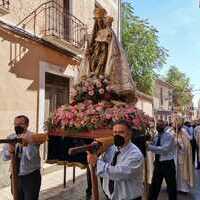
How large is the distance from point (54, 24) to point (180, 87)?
46.1 m

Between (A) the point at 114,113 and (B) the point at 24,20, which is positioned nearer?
(A) the point at 114,113

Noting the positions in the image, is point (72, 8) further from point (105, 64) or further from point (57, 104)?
point (105, 64)

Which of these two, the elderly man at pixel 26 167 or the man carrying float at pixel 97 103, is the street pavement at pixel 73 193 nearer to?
the man carrying float at pixel 97 103

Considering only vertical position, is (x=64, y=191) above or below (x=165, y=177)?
below

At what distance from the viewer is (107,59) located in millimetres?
5766

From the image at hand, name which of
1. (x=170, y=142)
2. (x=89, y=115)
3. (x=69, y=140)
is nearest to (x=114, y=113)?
(x=89, y=115)

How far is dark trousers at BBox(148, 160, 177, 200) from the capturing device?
6.54m

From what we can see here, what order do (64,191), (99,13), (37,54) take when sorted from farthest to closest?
(37,54) < (64,191) < (99,13)

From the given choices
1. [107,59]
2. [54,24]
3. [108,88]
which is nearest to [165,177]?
[108,88]

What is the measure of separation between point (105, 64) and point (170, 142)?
1816mm

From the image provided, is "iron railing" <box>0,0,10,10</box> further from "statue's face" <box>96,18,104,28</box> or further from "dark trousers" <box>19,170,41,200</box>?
"dark trousers" <box>19,170,41,200</box>

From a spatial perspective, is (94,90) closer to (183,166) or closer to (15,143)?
(15,143)

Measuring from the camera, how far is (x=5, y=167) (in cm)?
849

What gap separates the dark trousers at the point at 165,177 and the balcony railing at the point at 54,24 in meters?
4.65
